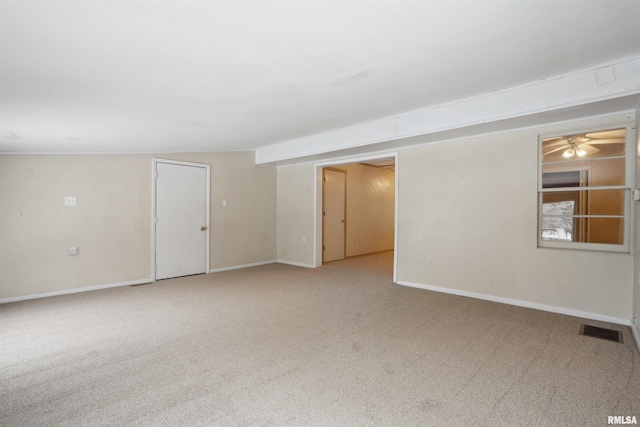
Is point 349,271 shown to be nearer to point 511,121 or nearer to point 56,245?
point 511,121

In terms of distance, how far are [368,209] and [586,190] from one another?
502 centimetres

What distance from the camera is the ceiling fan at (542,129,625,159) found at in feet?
11.5

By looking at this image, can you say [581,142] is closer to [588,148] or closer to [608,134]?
[588,148]

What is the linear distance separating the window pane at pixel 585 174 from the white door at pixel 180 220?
18.0 feet

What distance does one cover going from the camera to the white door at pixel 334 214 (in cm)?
712

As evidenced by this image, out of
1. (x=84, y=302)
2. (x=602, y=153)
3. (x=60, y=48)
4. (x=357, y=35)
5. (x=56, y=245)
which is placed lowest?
(x=84, y=302)

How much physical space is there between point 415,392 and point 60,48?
120 inches

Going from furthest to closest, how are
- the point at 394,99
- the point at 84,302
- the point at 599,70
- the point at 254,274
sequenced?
the point at 254,274 → the point at 84,302 → the point at 394,99 → the point at 599,70

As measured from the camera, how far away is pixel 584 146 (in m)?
3.73

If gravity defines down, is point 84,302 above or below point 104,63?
below

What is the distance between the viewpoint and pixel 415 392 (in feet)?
6.91

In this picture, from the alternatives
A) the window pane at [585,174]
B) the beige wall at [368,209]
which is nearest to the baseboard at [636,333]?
the window pane at [585,174]

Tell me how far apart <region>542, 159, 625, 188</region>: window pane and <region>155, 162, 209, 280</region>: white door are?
550 centimetres

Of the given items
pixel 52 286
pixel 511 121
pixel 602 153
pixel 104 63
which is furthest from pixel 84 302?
pixel 602 153
